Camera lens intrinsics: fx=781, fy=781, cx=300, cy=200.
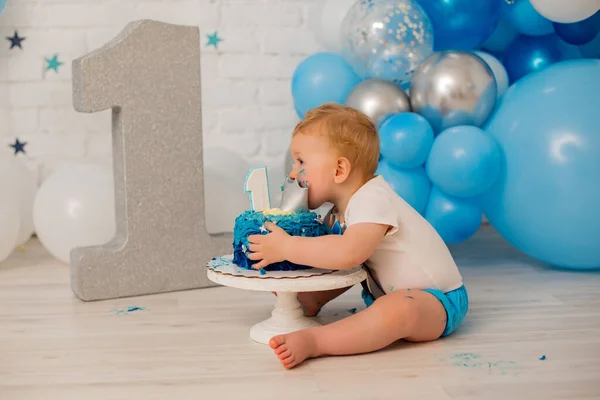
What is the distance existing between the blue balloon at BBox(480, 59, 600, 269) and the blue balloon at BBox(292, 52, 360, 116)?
1.59 ft

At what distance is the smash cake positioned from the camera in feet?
5.36

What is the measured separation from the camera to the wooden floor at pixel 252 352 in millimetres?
1402

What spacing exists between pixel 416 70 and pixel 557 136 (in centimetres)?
44

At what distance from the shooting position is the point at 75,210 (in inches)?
95.2

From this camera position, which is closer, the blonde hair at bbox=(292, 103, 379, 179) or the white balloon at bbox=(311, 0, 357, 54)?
the blonde hair at bbox=(292, 103, 379, 179)

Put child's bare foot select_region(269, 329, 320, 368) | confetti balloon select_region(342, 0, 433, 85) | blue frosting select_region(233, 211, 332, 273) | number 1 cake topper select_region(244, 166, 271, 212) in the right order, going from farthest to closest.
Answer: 1. confetti balloon select_region(342, 0, 433, 85)
2. number 1 cake topper select_region(244, 166, 271, 212)
3. blue frosting select_region(233, 211, 332, 273)
4. child's bare foot select_region(269, 329, 320, 368)

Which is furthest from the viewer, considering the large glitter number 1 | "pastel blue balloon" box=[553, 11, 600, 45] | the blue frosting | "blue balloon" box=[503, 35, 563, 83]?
"blue balloon" box=[503, 35, 563, 83]

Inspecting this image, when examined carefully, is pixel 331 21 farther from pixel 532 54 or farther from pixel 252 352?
pixel 252 352

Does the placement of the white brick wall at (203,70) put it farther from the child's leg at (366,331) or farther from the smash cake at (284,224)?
the child's leg at (366,331)

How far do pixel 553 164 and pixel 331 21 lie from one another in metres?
0.92

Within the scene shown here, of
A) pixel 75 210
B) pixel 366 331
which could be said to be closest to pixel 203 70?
pixel 75 210

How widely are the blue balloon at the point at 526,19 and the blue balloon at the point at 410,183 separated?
0.57m

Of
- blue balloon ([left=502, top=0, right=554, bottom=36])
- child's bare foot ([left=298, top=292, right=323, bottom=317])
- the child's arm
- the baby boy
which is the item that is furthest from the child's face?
blue balloon ([left=502, top=0, right=554, bottom=36])

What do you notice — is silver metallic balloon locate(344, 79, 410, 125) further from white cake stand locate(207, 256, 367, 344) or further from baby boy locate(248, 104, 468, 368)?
white cake stand locate(207, 256, 367, 344)
